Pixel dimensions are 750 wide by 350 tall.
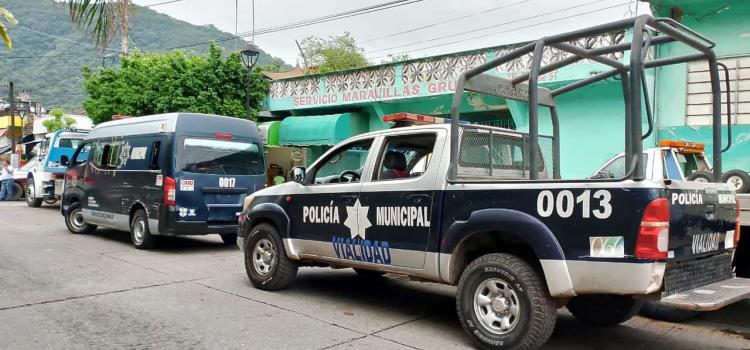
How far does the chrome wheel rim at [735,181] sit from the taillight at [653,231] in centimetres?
338

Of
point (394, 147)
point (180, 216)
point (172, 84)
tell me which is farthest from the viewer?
point (172, 84)

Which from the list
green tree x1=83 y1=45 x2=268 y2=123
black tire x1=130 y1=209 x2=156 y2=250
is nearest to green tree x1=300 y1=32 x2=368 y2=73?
green tree x1=83 y1=45 x2=268 y2=123

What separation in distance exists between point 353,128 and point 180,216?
28.2 feet

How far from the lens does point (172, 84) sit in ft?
61.9

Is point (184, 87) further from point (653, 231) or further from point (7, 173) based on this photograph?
point (653, 231)

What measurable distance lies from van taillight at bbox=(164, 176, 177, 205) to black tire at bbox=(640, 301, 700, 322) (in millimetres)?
6964

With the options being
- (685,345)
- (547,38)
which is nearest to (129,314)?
(547,38)

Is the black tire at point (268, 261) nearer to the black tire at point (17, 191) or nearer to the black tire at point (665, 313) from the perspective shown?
the black tire at point (665, 313)

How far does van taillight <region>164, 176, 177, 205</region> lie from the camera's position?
9242 millimetres

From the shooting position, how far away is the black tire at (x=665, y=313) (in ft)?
19.7

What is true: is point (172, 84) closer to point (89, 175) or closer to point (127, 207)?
point (89, 175)

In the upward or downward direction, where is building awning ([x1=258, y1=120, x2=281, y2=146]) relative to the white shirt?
upward

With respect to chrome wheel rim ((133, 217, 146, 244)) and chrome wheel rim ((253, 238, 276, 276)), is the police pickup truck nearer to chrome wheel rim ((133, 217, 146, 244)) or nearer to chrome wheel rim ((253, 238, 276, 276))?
chrome wheel rim ((253, 238, 276, 276))

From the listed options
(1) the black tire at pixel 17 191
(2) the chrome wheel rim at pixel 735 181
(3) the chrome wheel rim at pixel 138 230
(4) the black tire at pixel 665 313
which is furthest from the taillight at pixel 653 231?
(1) the black tire at pixel 17 191
